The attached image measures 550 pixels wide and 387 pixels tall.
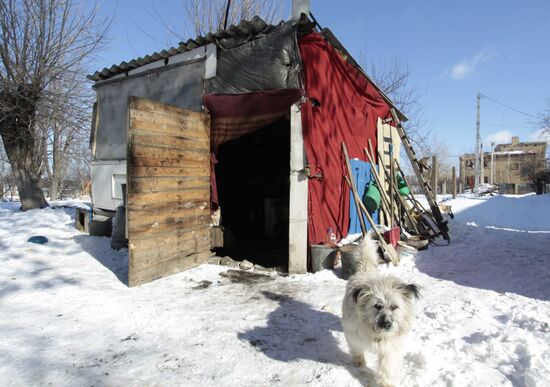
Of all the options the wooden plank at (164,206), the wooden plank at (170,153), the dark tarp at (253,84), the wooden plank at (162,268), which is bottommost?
the wooden plank at (162,268)

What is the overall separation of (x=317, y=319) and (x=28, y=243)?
680 cm

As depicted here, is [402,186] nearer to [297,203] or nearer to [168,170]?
A: [297,203]

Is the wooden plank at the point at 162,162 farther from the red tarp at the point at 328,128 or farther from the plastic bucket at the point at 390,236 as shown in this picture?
the plastic bucket at the point at 390,236

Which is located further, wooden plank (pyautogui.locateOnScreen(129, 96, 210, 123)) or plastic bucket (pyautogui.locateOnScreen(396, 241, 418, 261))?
plastic bucket (pyautogui.locateOnScreen(396, 241, 418, 261))

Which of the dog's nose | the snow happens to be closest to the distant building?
the snow

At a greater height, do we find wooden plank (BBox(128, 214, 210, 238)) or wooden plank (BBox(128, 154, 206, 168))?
wooden plank (BBox(128, 154, 206, 168))

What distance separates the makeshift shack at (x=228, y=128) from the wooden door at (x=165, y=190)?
18 mm

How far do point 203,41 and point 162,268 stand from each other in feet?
14.6

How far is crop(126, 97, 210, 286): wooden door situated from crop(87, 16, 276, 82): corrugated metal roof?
5.04ft

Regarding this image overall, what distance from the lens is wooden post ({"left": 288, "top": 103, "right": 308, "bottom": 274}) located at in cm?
590

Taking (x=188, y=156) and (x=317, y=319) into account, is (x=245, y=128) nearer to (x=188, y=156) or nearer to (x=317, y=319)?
(x=188, y=156)

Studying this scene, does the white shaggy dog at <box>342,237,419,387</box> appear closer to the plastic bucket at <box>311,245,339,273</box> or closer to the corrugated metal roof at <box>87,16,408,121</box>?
the plastic bucket at <box>311,245,339,273</box>

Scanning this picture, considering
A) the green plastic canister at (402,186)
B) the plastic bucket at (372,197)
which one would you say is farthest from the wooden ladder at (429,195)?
the plastic bucket at (372,197)

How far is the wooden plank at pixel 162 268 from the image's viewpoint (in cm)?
500
